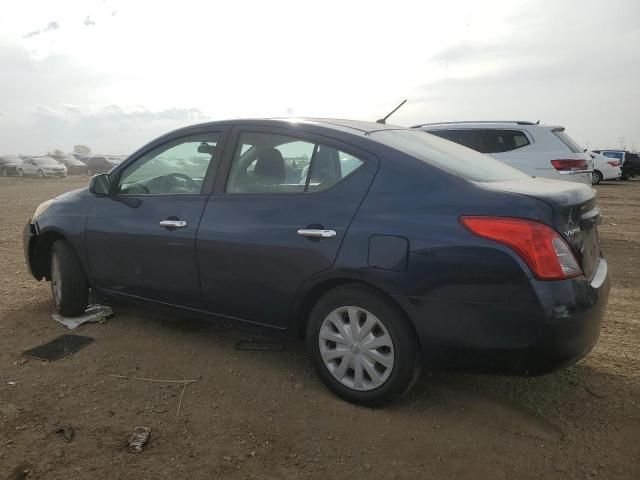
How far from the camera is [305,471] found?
7.73 ft

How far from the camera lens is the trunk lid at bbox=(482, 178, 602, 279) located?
245 cm

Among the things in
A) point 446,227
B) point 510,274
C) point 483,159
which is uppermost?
point 483,159

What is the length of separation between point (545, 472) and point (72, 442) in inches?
87.7

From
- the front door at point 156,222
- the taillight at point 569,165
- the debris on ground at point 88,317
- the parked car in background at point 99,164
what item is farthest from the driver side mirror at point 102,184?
the parked car in background at point 99,164

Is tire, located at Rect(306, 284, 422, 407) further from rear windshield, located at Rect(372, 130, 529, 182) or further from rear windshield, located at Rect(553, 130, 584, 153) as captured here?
rear windshield, located at Rect(553, 130, 584, 153)

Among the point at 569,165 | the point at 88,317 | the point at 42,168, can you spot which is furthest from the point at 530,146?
the point at 42,168

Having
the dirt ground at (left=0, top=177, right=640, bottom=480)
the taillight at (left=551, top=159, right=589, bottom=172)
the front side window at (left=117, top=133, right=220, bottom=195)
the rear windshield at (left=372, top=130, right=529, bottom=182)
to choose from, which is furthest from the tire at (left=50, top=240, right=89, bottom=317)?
the taillight at (left=551, top=159, right=589, bottom=172)

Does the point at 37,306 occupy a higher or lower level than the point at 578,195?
lower

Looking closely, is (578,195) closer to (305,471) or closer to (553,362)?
(553,362)

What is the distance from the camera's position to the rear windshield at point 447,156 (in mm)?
2813

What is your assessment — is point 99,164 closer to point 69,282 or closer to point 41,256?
point 41,256

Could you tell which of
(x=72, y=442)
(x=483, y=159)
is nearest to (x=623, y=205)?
(x=483, y=159)

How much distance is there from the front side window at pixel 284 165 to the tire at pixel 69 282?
172 cm

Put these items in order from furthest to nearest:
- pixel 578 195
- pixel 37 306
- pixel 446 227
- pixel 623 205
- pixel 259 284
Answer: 1. pixel 623 205
2. pixel 37 306
3. pixel 259 284
4. pixel 578 195
5. pixel 446 227
